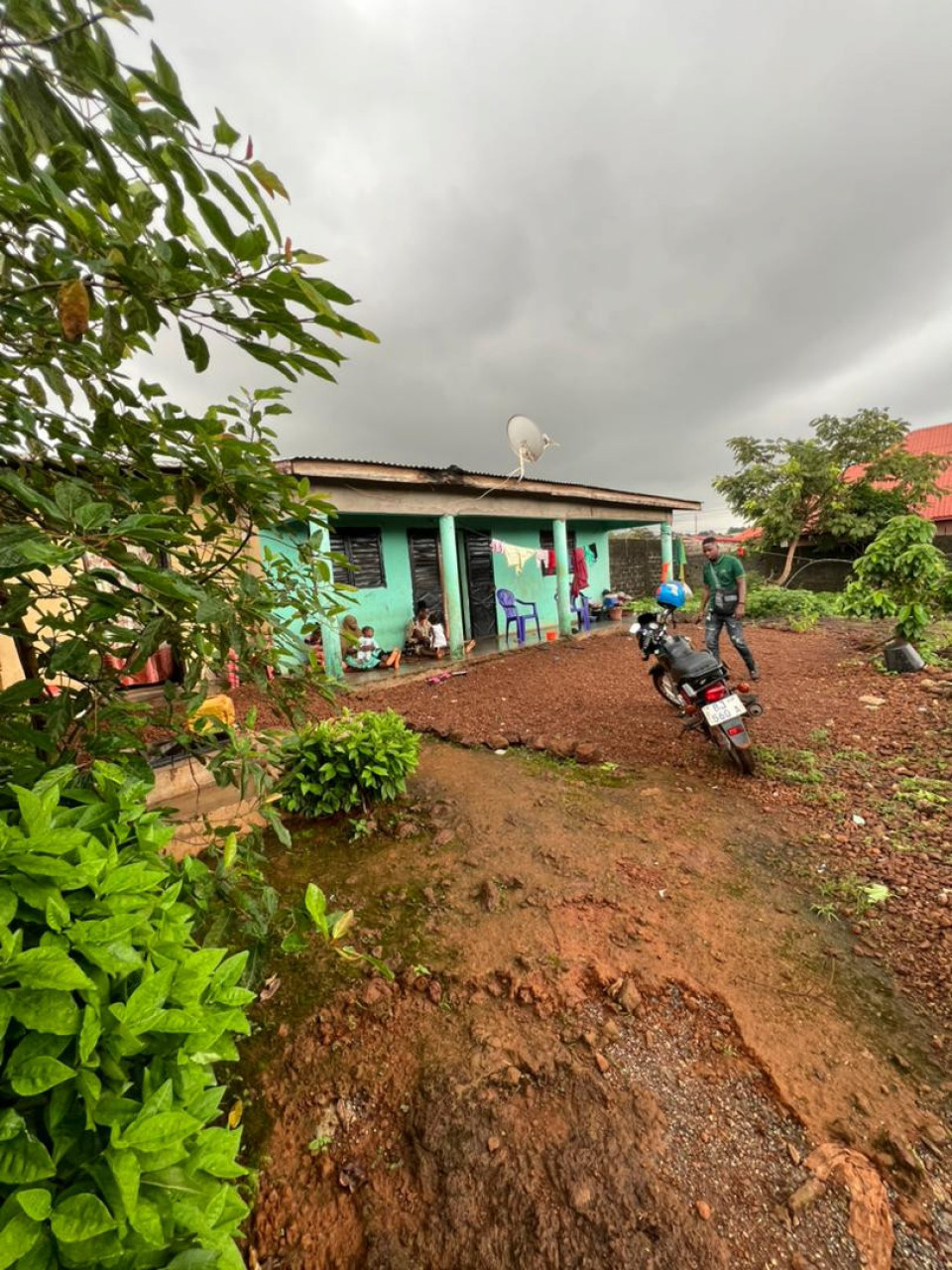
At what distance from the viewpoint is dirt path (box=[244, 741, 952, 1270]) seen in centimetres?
121

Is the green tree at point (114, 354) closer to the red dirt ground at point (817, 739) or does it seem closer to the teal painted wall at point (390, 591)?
the red dirt ground at point (817, 739)

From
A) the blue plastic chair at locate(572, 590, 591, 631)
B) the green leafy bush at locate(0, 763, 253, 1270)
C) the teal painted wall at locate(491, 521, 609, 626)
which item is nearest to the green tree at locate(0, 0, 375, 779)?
the green leafy bush at locate(0, 763, 253, 1270)

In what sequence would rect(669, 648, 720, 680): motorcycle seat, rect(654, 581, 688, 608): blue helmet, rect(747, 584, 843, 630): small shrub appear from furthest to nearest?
rect(747, 584, 843, 630): small shrub
rect(654, 581, 688, 608): blue helmet
rect(669, 648, 720, 680): motorcycle seat

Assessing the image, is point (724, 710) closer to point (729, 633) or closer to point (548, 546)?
point (729, 633)

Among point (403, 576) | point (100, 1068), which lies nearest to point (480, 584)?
point (403, 576)

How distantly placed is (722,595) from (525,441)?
442 cm

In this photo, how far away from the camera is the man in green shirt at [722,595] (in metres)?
5.10

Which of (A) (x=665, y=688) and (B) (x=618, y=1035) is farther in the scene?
(A) (x=665, y=688)

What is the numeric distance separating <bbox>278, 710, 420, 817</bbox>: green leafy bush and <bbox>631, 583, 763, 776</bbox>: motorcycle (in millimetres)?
2274

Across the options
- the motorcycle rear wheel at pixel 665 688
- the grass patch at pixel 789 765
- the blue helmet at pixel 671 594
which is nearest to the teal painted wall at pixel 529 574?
the motorcycle rear wheel at pixel 665 688

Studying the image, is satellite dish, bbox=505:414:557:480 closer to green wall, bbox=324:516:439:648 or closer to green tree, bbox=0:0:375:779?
green wall, bbox=324:516:439:648

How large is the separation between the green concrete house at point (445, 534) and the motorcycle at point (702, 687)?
335 cm

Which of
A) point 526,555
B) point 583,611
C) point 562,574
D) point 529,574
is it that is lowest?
point 583,611

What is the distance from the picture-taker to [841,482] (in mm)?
14578
